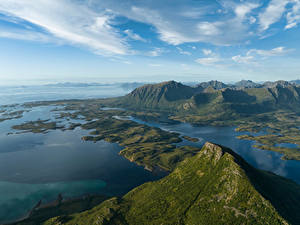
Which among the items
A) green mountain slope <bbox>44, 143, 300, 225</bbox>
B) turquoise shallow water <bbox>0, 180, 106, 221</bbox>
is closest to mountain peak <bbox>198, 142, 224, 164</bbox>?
green mountain slope <bbox>44, 143, 300, 225</bbox>

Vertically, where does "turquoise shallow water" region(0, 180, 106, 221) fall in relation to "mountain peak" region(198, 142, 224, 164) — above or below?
below

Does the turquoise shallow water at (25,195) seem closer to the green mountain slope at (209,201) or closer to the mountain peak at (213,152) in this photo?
the green mountain slope at (209,201)

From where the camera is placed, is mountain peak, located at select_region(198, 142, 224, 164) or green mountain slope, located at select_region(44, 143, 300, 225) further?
mountain peak, located at select_region(198, 142, 224, 164)

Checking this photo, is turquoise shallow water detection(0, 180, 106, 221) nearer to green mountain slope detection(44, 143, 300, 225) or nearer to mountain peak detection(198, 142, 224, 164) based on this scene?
green mountain slope detection(44, 143, 300, 225)

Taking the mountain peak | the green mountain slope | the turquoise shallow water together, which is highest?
the mountain peak

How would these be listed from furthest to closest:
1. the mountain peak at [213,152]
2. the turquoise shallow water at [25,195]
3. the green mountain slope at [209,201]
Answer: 1. the mountain peak at [213,152]
2. the turquoise shallow water at [25,195]
3. the green mountain slope at [209,201]

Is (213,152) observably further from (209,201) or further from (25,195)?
(25,195)

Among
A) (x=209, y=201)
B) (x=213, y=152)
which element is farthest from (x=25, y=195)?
(x=213, y=152)

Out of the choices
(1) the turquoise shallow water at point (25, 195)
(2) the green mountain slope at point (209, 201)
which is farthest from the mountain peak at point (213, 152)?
(1) the turquoise shallow water at point (25, 195)
